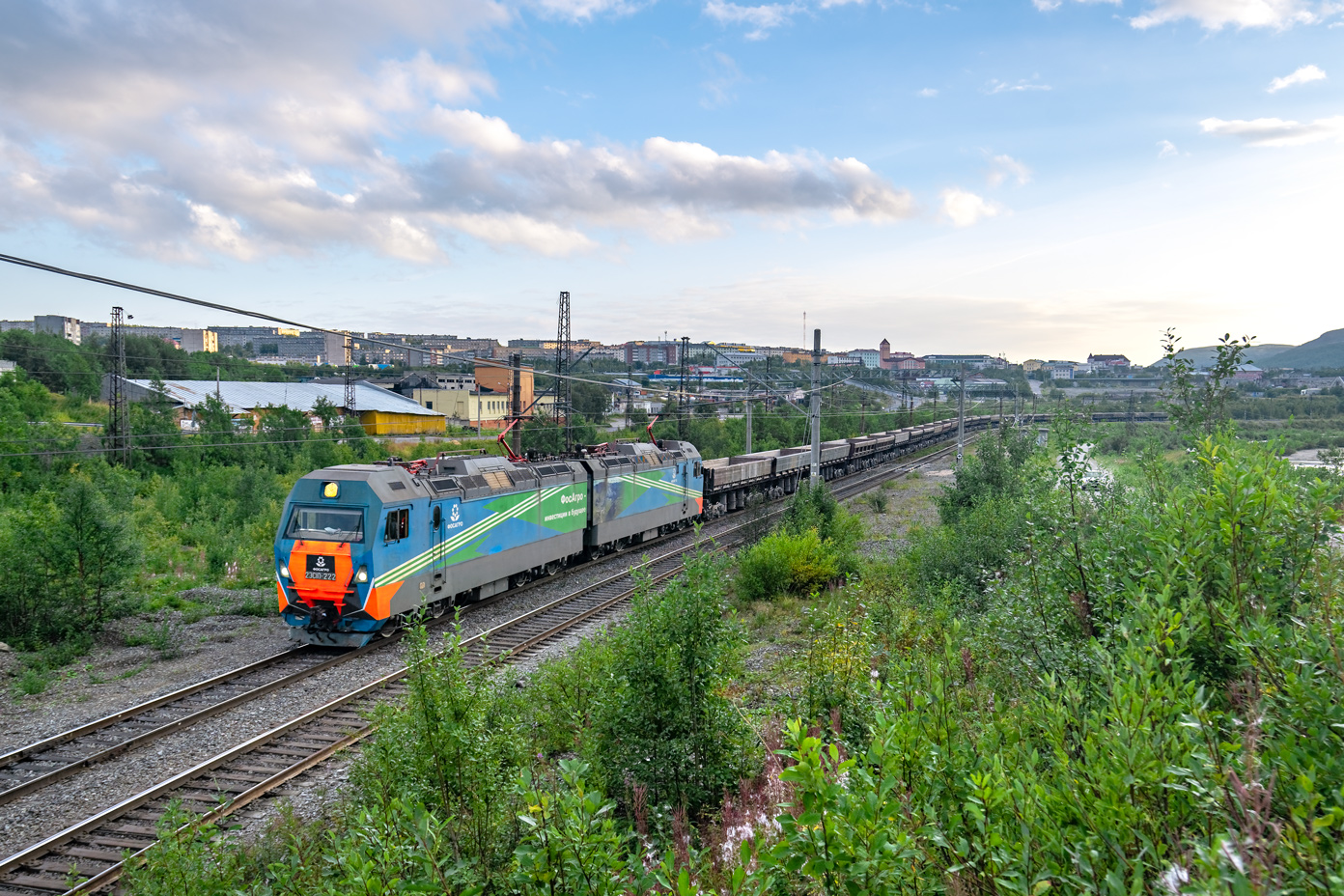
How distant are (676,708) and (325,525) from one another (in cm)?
943

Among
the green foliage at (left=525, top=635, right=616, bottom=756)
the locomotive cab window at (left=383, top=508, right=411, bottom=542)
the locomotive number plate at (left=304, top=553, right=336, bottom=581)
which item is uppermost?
the locomotive cab window at (left=383, top=508, right=411, bottom=542)

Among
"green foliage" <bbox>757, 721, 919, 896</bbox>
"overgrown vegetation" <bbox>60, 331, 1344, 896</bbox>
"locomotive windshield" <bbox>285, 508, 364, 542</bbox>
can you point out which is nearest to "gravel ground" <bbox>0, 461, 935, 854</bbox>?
"locomotive windshield" <bbox>285, 508, 364, 542</bbox>

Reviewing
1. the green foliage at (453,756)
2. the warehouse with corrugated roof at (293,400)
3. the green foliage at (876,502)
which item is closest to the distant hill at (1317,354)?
the green foliage at (876,502)

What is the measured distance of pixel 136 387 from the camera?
51625 millimetres

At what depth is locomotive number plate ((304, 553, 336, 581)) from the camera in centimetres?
1402

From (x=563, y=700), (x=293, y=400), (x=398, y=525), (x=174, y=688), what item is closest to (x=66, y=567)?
(x=174, y=688)

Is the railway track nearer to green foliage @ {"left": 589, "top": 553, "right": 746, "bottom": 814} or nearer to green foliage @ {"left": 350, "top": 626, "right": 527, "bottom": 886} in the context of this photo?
green foliage @ {"left": 350, "top": 626, "right": 527, "bottom": 886}

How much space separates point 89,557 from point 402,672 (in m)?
8.08

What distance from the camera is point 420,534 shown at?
1528 centimetres

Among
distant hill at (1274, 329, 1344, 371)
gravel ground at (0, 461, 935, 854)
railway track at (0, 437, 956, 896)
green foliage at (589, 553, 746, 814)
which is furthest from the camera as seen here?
distant hill at (1274, 329, 1344, 371)

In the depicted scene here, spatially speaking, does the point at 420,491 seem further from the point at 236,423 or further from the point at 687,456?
the point at 236,423

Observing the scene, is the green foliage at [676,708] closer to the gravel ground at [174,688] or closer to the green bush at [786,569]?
the gravel ground at [174,688]

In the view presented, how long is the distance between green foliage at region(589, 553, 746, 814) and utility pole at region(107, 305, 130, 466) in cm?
2867

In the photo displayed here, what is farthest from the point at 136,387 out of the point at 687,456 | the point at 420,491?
the point at 420,491
